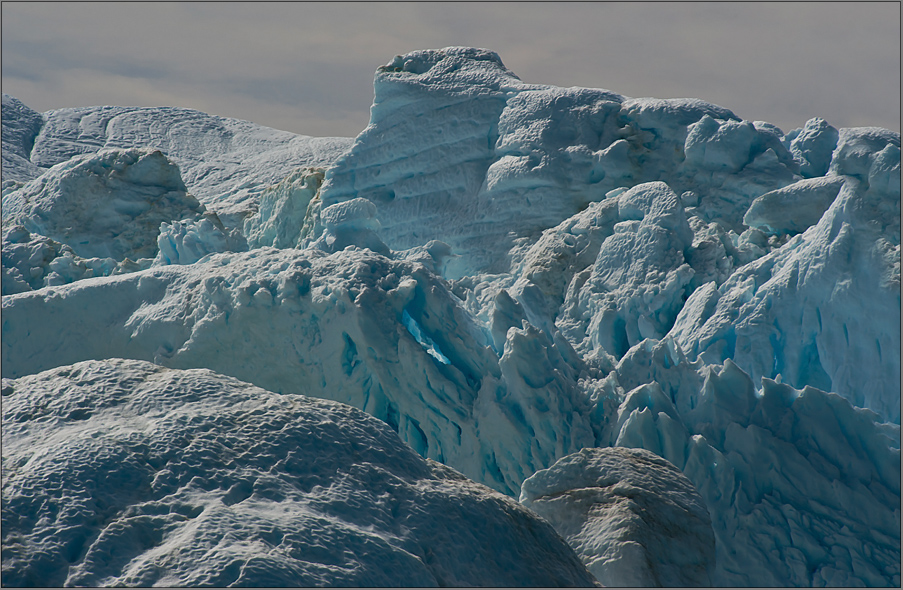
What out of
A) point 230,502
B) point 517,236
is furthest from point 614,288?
point 230,502

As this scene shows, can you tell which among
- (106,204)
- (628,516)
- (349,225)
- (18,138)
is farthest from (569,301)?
(18,138)

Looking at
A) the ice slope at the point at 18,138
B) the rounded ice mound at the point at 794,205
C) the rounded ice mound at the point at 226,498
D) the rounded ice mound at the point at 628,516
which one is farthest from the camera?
the ice slope at the point at 18,138

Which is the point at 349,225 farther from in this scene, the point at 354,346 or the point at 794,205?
the point at 794,205

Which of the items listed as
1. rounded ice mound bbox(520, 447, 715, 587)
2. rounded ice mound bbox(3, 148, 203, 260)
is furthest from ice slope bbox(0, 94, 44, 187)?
rounded ice mound bbox(520, 447, 715, 587)

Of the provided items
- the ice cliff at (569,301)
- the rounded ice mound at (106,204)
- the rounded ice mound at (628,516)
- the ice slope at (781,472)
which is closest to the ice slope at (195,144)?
the rounded ice mound at (106,204)

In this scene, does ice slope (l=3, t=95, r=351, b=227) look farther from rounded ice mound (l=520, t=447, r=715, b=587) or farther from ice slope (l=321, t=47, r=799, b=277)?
rounded ice mound (l=520, t=447, r=715, b=587)

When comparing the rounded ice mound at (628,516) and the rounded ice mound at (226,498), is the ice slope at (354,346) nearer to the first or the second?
the rounded ice mound at (628,516)
